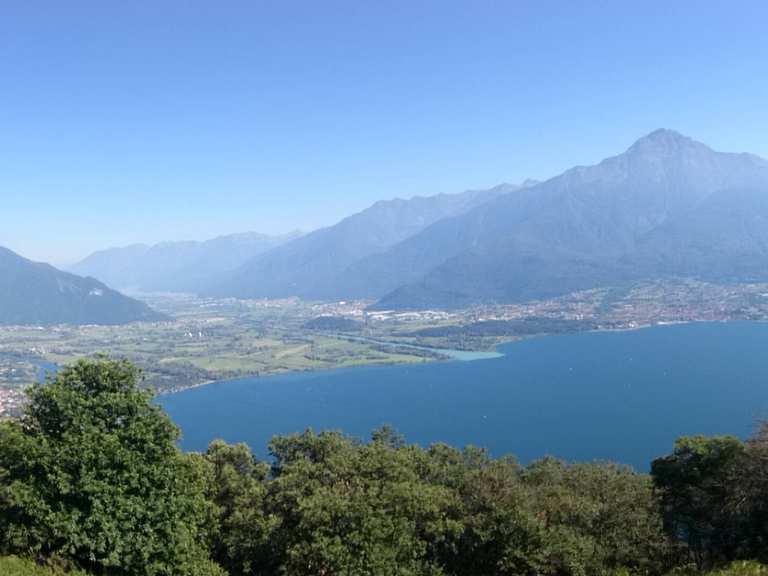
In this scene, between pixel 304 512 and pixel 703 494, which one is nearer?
pixel 304 512

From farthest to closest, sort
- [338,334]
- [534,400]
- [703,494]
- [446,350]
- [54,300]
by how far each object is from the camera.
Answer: [54,300] → [338,334] → [446,350] → [534,400] → [703,494]

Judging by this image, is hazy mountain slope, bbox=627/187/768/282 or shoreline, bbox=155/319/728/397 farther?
hazy mountain slope, bbox=627/187/768/282

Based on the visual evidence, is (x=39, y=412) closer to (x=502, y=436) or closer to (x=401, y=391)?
(x=502, y=436)

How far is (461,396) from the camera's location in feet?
237

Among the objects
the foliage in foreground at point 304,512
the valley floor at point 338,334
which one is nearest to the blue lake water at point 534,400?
the valley floor at point 338,334

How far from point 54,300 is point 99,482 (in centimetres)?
19503

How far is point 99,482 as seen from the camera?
1020 centimetres

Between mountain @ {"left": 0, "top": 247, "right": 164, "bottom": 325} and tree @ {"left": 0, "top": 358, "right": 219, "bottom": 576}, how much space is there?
175 metres

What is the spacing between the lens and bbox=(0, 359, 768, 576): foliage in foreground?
10.2 m

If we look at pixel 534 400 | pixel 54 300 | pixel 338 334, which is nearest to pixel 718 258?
pixel 338 334

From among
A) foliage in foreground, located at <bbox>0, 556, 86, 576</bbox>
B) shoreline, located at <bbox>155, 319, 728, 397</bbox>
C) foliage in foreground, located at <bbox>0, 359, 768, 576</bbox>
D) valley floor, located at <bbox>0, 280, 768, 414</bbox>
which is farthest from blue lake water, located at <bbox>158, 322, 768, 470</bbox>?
foliage in foreground, located at <bbox>0, 556, 86, 576</bbox>

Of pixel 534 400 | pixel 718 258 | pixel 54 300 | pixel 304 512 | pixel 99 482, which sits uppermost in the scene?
pixel 718 258

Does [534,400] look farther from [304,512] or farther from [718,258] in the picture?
[718,258]

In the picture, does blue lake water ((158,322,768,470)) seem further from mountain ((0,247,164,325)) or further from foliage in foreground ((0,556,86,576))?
mountain ((0,247,164,325))
